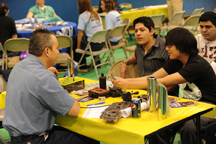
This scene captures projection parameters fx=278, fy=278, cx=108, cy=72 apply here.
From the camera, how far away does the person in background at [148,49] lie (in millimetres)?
2977

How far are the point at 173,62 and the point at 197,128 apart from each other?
2.76 feet

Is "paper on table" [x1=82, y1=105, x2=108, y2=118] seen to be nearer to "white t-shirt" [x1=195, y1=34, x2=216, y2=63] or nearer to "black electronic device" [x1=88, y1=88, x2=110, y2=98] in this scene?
"black electronic device" [x1=88, y1=88, x2=110, y2=98]

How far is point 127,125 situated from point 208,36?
172 cm

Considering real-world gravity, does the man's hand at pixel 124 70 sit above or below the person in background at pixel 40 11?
below

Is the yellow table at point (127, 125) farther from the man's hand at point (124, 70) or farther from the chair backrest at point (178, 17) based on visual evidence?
the chair backrest at point (178, 17)

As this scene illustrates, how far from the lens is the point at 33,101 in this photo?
1.83 m

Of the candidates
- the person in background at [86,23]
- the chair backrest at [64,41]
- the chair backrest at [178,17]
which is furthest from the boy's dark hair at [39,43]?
the chair backrest at [178,17]

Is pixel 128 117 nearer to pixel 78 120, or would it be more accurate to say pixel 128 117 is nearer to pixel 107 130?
pixel 107 130

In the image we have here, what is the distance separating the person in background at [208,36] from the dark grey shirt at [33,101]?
1.74 meters

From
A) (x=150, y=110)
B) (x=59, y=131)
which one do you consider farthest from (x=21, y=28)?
(x=150, y=110)

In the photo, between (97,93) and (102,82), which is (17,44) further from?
(97,93)

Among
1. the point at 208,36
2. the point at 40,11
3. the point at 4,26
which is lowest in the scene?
the point at 208,36

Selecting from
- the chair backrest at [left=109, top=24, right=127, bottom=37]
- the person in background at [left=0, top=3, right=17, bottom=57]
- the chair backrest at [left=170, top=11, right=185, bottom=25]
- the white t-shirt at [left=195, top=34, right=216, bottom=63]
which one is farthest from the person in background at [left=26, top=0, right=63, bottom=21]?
the white t-shirt at [left=195, top=34, right=216, bottom=63]

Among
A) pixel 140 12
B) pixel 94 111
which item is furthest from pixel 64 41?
pixel 140 12
